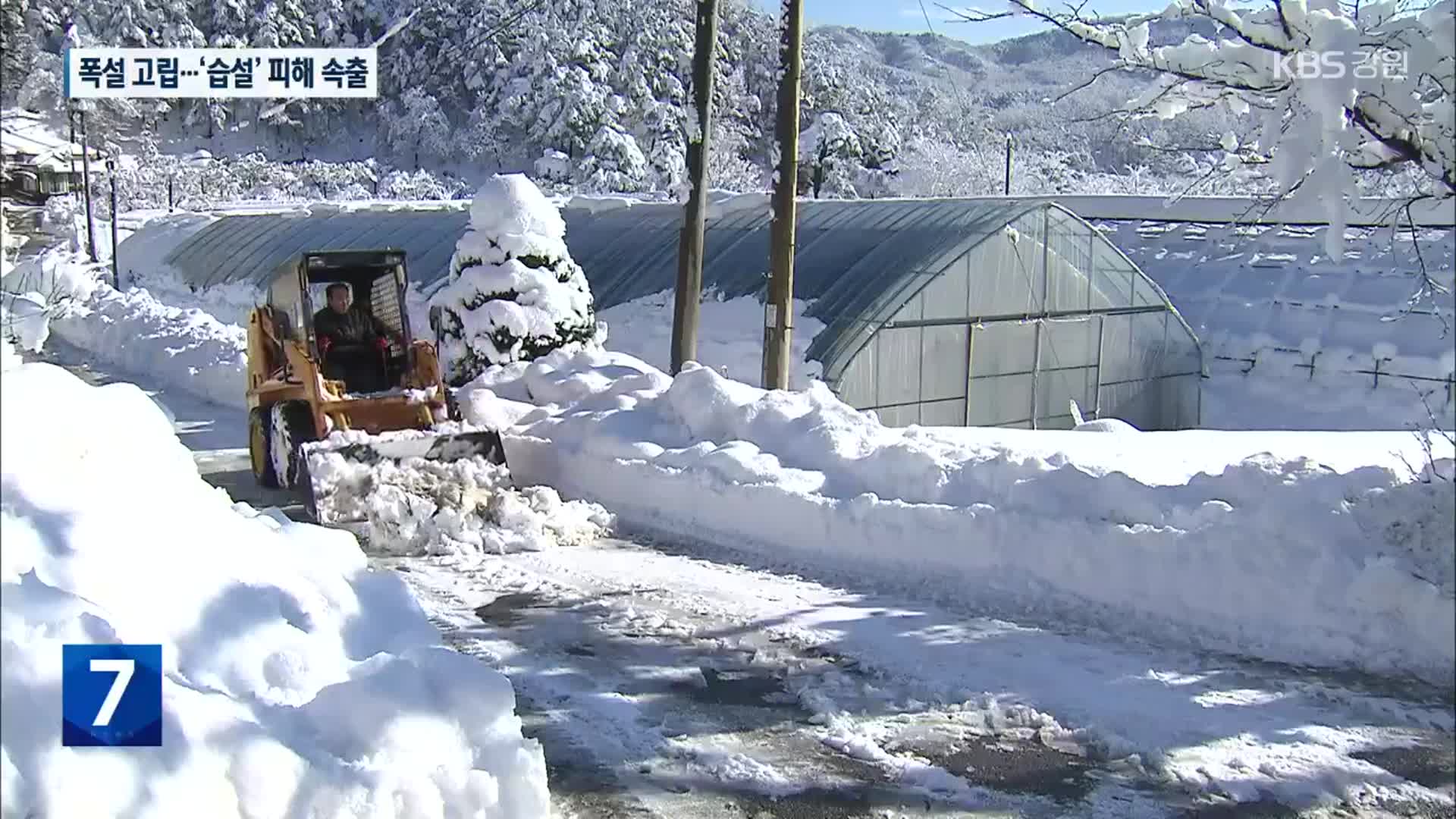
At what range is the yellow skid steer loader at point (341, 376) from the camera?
34.5 feet

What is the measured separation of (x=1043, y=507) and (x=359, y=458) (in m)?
5.02

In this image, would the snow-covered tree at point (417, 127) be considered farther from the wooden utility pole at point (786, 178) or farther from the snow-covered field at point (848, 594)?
the snow-covered field at point (848, 594)

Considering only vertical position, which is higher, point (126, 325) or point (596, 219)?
point (596, 219)

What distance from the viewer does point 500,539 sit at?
9547mm

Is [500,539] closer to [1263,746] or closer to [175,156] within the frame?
[1263,746]

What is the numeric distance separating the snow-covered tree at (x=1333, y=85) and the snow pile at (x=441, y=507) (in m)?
6.16

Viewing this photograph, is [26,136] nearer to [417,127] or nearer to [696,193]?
[696,193]

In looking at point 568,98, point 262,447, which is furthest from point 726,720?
point 568,98

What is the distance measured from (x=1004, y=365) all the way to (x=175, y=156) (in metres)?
31.0

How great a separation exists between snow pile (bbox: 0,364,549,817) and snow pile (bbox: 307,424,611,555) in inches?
169

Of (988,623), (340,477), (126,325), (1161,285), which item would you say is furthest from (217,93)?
(1161,285)

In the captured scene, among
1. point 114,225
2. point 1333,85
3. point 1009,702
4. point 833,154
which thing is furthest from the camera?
point 833,154

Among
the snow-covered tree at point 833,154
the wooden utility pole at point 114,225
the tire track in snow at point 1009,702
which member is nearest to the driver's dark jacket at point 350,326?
the tire track in snow at point 1009,702

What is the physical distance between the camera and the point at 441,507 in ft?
32.4
